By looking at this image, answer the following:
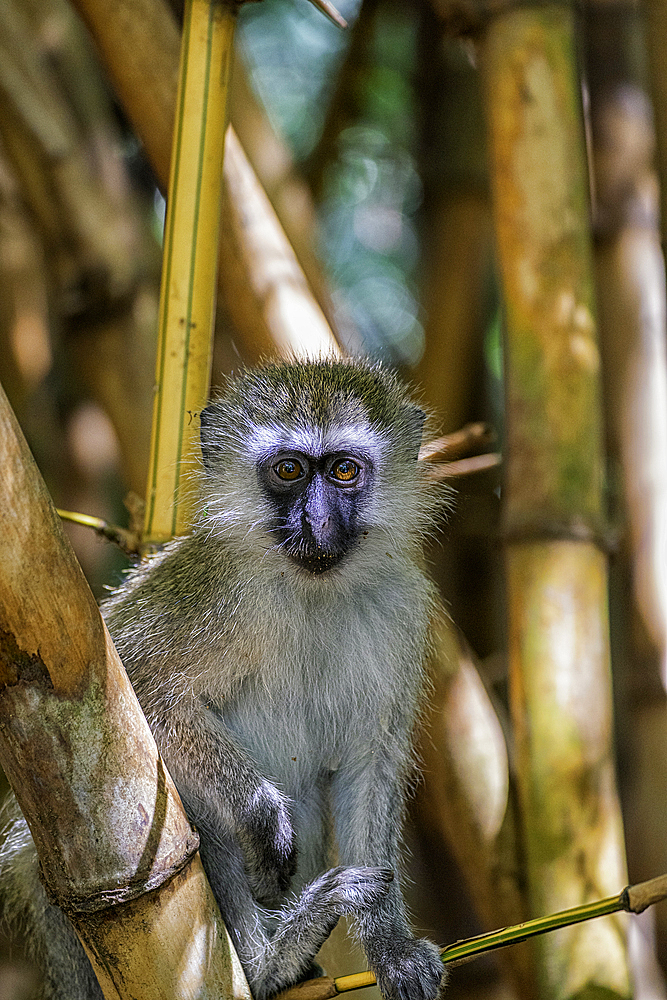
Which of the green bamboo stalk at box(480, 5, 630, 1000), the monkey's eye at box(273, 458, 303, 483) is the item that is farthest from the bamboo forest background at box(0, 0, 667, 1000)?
the monkey's eye at box(273, 458, 303, 483)

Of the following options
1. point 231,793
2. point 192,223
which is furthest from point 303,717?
point 192,223

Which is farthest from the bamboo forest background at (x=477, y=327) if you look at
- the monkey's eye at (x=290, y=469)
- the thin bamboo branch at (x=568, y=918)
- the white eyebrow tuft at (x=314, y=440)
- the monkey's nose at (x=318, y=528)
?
the thin bamboo branch at (x=568, y=918)

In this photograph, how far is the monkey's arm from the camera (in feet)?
9.27

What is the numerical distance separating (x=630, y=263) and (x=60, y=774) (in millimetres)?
3933

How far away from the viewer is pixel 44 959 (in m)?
3.09

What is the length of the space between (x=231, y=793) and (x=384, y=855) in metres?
0.59

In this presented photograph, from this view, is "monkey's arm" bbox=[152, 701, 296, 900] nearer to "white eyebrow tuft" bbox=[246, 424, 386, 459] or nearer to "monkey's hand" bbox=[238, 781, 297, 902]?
"monkey's hand" bbox=[238, 781, 297, 902]

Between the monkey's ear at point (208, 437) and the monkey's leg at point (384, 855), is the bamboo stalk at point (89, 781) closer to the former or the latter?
the monkey's leg at point (384, 855)

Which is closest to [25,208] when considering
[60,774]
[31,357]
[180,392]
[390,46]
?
[31,357]

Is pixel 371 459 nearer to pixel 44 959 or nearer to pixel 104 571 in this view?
pixel 44 959

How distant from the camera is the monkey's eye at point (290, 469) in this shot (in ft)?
10.5

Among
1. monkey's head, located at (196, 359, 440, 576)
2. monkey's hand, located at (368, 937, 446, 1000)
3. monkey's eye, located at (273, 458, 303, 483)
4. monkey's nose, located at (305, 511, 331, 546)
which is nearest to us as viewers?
monkey's hand, located at (368, 937, 446, 1000)

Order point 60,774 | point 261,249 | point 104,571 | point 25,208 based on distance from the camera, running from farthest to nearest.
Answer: point 104,571
point 25,208
point 261,249
point 60,774

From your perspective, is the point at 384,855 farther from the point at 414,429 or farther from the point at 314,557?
the point at 414,429
